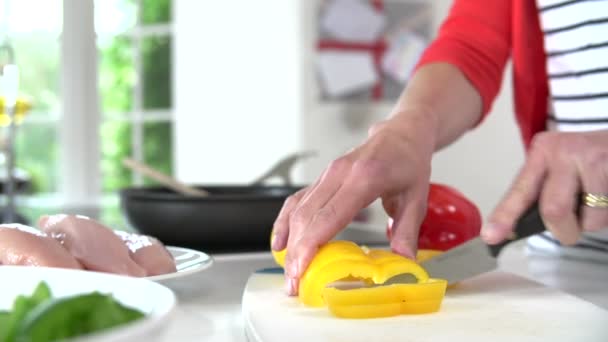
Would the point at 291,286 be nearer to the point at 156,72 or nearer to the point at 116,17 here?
the point at 156,72

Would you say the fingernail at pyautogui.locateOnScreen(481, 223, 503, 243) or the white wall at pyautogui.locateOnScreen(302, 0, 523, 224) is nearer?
the fingernail at pyautogui.locateOnScreen(481, 223, 503, 243)

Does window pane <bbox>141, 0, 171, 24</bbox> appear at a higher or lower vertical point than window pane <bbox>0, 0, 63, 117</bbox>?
higher

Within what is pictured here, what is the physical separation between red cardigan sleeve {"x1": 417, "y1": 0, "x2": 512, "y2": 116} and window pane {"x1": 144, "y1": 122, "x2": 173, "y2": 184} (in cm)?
288

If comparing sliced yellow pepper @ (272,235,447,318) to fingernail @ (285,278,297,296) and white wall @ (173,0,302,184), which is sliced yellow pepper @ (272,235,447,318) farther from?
white wall @ (173,0,302,184)

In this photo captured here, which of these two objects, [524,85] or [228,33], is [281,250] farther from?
[228,33]

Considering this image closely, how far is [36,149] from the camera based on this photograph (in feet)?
13.6

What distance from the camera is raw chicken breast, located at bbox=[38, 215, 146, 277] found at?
66 cm

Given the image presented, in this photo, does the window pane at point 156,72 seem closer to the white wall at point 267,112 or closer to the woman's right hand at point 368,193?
the white wall at point 267,112

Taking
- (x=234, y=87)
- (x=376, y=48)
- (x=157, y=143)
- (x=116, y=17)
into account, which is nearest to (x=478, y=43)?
(x=376, y=48)

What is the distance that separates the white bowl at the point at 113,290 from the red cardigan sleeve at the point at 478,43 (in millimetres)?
811

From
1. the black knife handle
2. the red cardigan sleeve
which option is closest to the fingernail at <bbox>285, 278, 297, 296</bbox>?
the black knife handle

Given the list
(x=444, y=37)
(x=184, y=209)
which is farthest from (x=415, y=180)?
(x=444, y=37)

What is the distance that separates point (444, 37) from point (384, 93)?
→ 210 centimetres

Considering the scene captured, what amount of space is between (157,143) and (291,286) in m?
3.37
